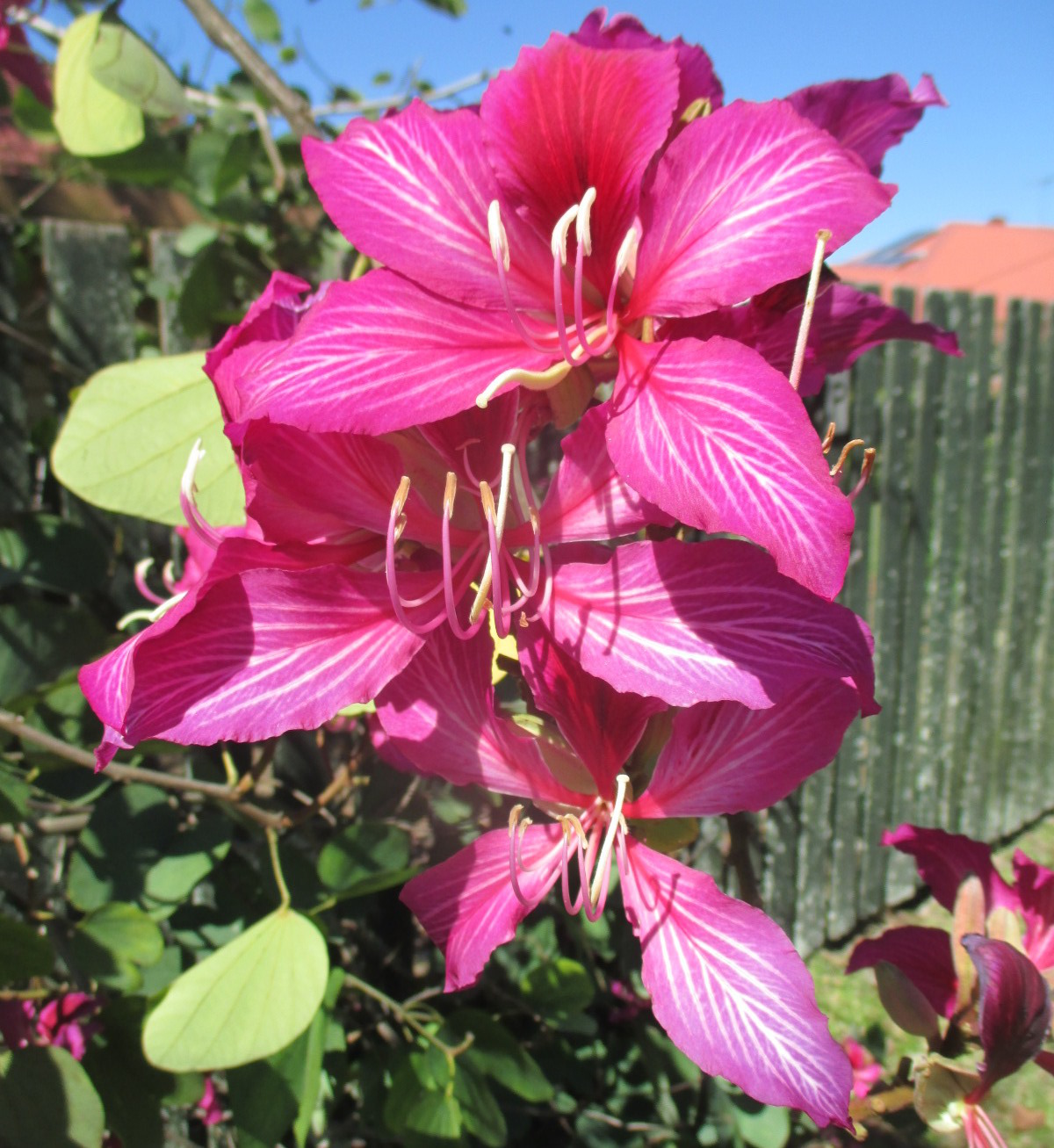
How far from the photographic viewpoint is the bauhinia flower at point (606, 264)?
412 millimetres

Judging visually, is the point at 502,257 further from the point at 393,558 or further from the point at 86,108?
the point at 86,108

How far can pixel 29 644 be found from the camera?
1109 mm

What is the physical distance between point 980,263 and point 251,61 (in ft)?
32.5

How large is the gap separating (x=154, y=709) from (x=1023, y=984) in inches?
22.3

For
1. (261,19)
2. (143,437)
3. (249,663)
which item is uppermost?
(261,19)

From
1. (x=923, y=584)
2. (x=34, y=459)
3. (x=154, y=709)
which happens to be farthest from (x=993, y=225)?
(x=154, y=709)

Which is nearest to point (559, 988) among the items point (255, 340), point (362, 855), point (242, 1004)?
point (362, 855)

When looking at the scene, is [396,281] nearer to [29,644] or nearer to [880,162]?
[880,162]

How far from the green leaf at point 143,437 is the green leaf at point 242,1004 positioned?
14.9 inches

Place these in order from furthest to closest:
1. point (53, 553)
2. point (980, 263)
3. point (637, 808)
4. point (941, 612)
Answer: point (980, 263), point (941, 612), point (53, 553), point (637, 808)

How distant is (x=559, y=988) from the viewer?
1.31 meters

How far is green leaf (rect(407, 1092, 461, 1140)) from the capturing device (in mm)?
994

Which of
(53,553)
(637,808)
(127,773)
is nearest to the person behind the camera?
(637,808)

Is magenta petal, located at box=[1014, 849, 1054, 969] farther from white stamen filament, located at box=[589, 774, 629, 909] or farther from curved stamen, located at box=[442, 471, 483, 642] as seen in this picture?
curved stamen, located at box=[442, 471, 483, 642]
